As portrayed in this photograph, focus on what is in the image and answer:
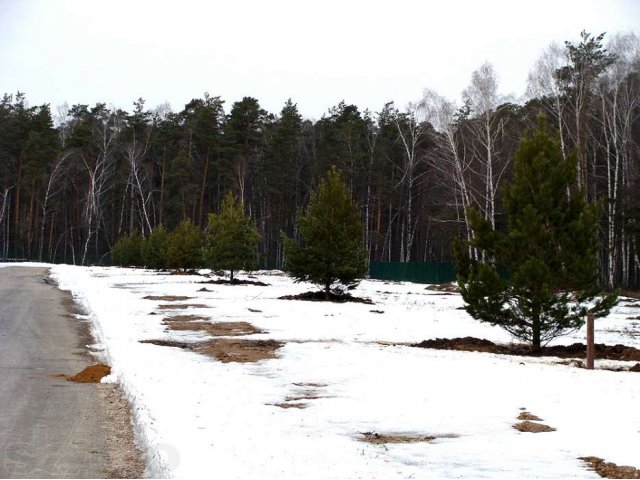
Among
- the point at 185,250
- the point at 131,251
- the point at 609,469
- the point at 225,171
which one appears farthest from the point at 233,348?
the point at 225,171

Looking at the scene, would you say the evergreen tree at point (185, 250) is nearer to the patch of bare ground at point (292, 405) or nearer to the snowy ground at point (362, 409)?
the snowy ground at point (362, 409)

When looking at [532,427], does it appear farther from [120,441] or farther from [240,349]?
[240,349]

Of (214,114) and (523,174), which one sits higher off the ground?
(214,114)

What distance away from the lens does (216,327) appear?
609 inches

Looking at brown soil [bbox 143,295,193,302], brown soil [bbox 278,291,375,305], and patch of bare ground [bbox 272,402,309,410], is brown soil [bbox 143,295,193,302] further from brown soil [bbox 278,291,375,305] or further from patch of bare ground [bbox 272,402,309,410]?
patch of bare ground [bbox 272,402,309,410]

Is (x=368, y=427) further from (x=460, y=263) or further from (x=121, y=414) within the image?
(x=460, y=263)

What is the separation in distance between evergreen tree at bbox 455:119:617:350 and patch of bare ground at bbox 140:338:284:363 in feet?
13.2

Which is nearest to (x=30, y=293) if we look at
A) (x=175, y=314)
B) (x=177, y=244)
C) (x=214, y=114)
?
(x=175, y=314)

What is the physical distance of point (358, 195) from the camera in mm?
63594

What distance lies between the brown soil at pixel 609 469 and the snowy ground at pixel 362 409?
10 centimetres

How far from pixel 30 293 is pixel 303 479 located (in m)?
23.0

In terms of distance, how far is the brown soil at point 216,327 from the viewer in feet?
47.4

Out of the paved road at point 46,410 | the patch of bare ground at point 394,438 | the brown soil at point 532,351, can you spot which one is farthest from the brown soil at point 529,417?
the brown soil at point 532,351

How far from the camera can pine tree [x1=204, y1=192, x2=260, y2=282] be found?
105 feet
